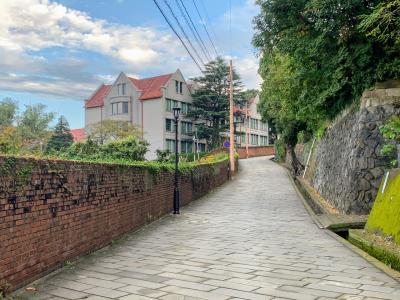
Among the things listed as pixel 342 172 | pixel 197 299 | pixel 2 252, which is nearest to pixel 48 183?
pixel 2 252

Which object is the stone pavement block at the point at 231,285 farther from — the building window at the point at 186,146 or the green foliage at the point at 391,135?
the building window at the point at 186,146

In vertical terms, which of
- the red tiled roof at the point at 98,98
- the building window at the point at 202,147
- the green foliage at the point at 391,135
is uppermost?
the red tiled roof at the point at 98,98

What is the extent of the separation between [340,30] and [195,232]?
26.0ft

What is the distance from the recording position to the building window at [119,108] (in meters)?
57.8

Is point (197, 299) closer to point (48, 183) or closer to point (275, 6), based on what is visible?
point (48, 183)

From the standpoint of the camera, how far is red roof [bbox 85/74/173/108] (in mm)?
55375

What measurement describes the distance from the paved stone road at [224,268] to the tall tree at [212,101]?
4453 cm

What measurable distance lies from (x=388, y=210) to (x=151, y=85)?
5053 centimetres

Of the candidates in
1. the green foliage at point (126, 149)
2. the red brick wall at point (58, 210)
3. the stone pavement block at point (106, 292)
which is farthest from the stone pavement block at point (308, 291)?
the green foliage at point (126, 149)

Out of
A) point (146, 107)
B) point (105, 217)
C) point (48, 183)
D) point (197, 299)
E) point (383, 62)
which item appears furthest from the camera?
point (146, 107)

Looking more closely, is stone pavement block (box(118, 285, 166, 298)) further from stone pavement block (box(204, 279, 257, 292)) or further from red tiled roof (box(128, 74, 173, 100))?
red tiled roof (box(128, 74, 173, 100))

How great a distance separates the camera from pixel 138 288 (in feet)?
19.2

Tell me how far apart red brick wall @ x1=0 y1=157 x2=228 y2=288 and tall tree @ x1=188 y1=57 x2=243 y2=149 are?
4567cm

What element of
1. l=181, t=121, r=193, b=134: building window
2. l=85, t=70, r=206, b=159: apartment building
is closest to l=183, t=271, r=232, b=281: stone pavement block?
l=85, t=70, r=206, b=159: apartment building
